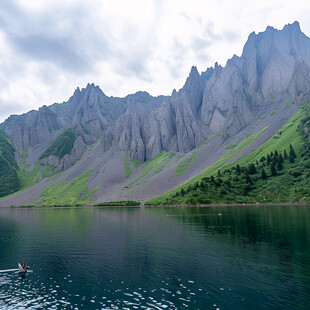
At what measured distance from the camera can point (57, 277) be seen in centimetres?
4128

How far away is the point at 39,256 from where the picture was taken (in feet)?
185

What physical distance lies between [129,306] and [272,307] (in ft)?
52.0

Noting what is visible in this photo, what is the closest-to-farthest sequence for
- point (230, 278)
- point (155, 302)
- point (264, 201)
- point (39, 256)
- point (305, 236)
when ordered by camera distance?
1. point (155, 302)
2. point (230, 278)
3. point (39, 256)
4. point (305, 236)
5. point (264, 201)

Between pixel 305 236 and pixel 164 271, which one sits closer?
pixel 164 271

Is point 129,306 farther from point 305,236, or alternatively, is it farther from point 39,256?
point 305,236

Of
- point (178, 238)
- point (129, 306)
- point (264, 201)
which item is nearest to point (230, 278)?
point (129, 306)

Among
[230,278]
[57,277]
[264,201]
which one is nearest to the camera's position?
[230,278]

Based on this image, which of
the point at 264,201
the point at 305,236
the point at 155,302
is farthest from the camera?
the point at 264,201

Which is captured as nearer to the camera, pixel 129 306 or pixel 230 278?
pixel 129 306

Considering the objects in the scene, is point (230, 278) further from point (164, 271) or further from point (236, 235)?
point (236, 235)

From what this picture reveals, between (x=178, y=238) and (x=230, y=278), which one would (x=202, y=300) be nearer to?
(x=230, y=278)

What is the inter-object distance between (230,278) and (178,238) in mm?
32915

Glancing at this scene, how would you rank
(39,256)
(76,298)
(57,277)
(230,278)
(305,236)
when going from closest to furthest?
(76,298), (230,278), (57,277), (39,256), (305,236)

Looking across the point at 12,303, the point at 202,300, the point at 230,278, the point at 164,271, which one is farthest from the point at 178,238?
the point at 12,303
